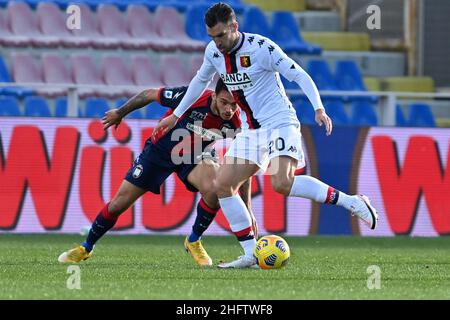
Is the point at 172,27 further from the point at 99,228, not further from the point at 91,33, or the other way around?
the point at 99,228

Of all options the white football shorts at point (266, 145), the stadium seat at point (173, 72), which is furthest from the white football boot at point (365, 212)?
the stadium seat at point (173, 72)

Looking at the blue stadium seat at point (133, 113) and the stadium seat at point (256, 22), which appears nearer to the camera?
the blue stadium seat at point (133, 113)

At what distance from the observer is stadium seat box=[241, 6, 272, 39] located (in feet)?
57.9

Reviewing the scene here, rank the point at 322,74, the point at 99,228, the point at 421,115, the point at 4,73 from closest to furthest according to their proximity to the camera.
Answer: the point at 99,228 < the point at 4,73 < the point at 421,115 < the point at 322,74

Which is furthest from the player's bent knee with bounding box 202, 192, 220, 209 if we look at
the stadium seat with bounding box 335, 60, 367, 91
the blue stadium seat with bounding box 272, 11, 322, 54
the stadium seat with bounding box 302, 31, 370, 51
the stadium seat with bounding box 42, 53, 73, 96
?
the stadium seat with bounding box 302, 31, 370, 51

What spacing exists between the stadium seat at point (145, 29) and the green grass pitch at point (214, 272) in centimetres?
486

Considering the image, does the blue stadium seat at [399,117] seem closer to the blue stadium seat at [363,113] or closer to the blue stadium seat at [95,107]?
the blue stadium seat at [363,113]

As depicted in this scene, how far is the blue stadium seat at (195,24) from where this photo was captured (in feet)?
57.2

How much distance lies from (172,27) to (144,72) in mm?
1204

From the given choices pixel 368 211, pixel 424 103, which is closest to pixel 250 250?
pixel 368 211

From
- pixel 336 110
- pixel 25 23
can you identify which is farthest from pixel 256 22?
pixel 25 23

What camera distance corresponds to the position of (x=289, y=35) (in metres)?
17.9

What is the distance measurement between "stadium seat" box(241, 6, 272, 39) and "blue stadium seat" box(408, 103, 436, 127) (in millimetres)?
2490

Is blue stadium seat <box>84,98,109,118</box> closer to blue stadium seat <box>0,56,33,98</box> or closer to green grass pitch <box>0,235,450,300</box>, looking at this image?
blue stadium seat <box>0,56,33,98</box>
